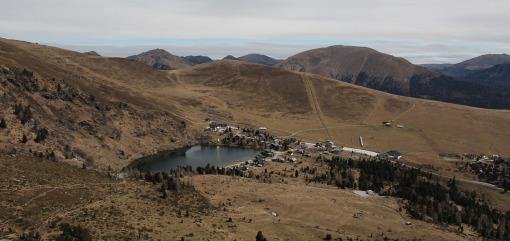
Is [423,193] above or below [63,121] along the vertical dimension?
below

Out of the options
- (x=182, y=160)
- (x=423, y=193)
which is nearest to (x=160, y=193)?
(x=423, y=193)

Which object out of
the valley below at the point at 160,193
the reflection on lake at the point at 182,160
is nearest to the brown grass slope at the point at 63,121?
the valley below at the point at 160,193

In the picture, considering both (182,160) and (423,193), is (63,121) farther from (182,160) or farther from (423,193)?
(423,193)

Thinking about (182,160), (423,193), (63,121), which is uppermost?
(63,121)

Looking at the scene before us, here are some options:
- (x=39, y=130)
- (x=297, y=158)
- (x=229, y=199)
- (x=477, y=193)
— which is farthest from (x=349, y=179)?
(x=39, y=130)

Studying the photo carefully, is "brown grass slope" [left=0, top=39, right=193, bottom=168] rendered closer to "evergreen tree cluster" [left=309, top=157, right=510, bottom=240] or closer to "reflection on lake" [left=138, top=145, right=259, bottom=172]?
"reflection on lake" [left=138, top=145, right=259, bottom=172]

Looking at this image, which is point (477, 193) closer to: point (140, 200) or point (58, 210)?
point (140, 200)

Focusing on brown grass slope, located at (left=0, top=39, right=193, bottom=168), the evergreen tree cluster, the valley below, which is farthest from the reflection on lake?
the evergreen tree cluster

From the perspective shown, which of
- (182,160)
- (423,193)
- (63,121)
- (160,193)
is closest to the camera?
(160,193)

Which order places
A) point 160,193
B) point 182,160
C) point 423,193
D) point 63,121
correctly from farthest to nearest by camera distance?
point 182,160
point 63,121
point 423,193
point 160,193

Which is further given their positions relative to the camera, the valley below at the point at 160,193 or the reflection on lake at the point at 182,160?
the reflection on lake at the point at 182,160

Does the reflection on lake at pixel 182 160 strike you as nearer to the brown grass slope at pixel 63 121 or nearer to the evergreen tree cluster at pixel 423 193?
the brown grass slope at pixel 63 121

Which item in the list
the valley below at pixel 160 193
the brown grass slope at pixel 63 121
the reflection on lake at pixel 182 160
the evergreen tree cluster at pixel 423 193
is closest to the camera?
the valley below at pixel 160 193
